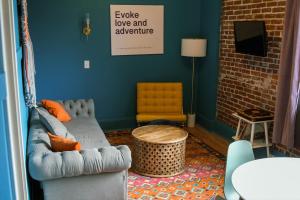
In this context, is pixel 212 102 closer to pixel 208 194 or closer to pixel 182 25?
pixel 182 25

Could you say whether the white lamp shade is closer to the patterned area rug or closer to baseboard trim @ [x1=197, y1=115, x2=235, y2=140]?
baseboard trim @ [x1=197, y1=115, x2=235, y2=140]

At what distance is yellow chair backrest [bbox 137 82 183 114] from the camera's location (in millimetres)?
5461

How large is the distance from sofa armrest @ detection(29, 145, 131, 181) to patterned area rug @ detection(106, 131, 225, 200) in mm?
804

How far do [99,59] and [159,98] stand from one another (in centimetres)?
114

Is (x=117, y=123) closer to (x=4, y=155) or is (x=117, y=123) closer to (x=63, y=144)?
(x=63, y=144)

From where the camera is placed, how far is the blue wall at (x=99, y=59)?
→ 5.04 m

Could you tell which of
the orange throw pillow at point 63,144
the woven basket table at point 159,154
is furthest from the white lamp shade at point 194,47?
the orange throw pillow at point 63,144

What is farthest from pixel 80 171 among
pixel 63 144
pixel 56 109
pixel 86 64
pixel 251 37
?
pixel 86 64

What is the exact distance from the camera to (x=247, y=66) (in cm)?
462

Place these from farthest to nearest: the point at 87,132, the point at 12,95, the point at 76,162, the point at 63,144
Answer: the point at 87,132 < the point at 63,144 < the point at 76,162 < the point at 12,95

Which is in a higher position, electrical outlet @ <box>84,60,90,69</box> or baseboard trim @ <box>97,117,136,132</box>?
electrical outlet @ <box>84,60,90,69</box>

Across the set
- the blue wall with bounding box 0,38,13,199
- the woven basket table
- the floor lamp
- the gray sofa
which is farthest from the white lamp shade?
the blue wall with bounding box 0,38,13,199

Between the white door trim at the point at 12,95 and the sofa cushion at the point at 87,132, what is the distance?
4.26 ft

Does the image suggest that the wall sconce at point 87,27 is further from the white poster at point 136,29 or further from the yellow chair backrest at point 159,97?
the yellow chair backrest at point 159,97
